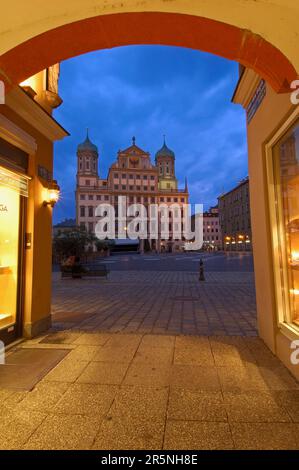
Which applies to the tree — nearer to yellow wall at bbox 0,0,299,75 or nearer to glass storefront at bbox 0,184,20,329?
glass storefront at bbox 0,184,20,329

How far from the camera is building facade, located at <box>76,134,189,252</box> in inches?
3344

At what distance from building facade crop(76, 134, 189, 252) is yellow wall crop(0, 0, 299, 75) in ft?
256

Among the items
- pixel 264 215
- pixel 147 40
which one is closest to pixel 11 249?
pixel 147 40

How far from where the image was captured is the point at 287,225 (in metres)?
4.34

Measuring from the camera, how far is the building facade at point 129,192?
8494cm

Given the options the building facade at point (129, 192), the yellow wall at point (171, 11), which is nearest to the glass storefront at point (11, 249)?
the yellow wall at point (171, 11)

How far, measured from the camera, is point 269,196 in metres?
4.47

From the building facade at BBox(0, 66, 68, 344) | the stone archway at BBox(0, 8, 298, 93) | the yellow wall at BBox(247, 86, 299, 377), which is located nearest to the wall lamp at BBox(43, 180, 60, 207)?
the building facade at BBox(0, 66, 68, 344)

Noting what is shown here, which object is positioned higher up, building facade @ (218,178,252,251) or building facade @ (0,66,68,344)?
building facade @ (218,178,252,251)

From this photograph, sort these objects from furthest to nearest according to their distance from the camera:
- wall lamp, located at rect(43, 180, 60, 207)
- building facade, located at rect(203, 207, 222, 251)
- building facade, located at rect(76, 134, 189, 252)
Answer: building facade, located at rect(203, 207, 222, 251) → building facade, located at rect(76, 134, 189, 252) → wall lamp, located at rect(43, 180, 60, 207)

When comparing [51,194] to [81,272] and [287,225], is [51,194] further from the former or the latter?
[81,272]

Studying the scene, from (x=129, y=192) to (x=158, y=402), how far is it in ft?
280

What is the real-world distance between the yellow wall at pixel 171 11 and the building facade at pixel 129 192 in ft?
256
